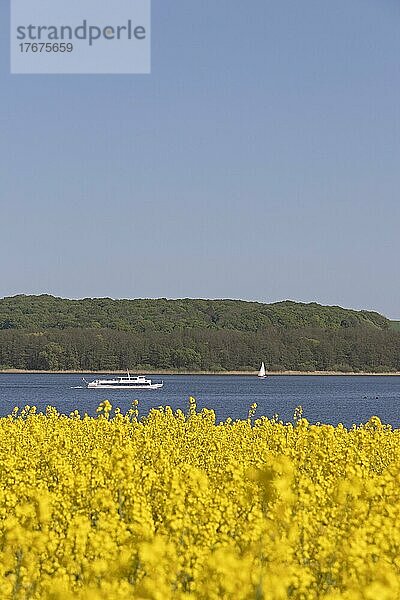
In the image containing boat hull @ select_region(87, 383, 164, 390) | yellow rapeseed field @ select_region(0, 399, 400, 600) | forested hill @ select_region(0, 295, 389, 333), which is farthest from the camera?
forested hill @ select_region(0, 295, 389, 333)

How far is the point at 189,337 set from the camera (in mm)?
149875

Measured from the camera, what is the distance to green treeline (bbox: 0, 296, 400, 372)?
145625mm

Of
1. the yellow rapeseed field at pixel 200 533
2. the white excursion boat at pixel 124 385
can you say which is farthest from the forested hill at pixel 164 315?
the yellow rapeseed field at pixel 200 533

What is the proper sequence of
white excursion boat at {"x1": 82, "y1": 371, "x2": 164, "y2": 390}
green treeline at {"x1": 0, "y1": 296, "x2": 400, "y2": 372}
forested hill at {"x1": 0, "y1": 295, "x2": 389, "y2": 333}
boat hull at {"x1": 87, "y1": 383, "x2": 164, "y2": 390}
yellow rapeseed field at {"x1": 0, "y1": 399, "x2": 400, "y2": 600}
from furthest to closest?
forested hill at {"x1": 0, "y1": 295, "x2": 389, "y2": 333}
green treeline at {"x1": 0, "y1": 296, "x2": 400, "y2": 372}
white excursion boat at {"x1": 82, "y1": 371, "x2": 164, "y2": 390}
boat hull at {"x1": 87, "y1": 383, "x2": 164, "y2": 390}
yellow rapeseed field at {"x1": 0, "y1": 399, "x2": 400, "y2": 600}

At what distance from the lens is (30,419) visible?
60.8 ft

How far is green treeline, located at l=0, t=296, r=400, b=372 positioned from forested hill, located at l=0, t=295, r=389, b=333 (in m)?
0.14

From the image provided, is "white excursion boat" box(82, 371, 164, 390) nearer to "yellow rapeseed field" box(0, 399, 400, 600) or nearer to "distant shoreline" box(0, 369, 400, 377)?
"distant shoreline" box(0, 369, 400, 377)

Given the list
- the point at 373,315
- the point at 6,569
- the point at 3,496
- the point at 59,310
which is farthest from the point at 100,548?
the point at 373,315

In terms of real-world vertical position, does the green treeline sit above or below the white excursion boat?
above

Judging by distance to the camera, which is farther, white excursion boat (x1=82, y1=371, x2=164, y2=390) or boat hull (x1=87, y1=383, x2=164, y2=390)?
white excursion boat (x1=82, y1=371, x2=164, y2=390)

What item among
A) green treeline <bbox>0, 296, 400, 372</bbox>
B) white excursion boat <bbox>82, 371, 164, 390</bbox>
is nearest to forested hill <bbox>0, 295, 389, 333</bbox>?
green treeline <bbox>0, 296, 400, 372</bbox>

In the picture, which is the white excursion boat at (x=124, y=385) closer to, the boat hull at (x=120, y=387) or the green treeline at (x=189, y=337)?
the boat hull at (x=120, y=387)

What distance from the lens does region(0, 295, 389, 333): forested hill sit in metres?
162

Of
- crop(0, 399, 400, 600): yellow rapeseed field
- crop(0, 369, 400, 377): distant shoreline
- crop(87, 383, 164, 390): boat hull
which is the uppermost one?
crop(0, 369, 400, 377): distant shoreline
